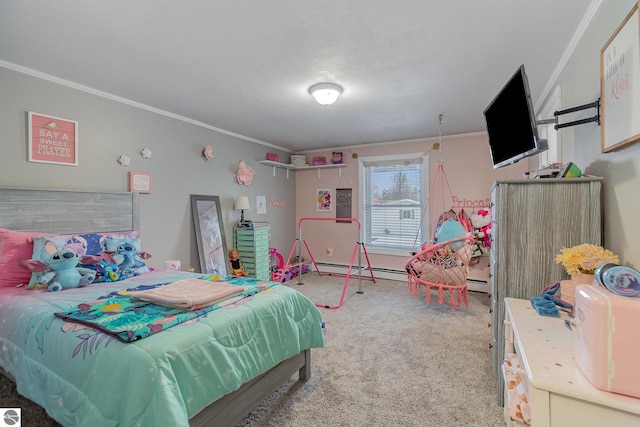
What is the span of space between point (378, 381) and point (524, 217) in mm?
1426

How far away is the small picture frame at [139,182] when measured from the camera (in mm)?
3066

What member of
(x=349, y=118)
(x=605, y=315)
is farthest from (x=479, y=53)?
(x=605, y=315)

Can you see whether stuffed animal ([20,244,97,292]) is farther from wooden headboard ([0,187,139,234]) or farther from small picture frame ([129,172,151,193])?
small picture frame ([129,172,151,193])

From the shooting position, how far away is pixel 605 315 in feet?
2.71

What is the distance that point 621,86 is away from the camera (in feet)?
4.21

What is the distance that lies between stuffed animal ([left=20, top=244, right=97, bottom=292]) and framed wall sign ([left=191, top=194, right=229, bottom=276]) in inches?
60.9

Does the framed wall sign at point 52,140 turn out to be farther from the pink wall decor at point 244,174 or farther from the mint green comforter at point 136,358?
the pink wall decor at point 244,174

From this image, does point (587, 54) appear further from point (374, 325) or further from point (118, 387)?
point (118, 387)

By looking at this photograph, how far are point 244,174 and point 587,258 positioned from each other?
3.99 metres

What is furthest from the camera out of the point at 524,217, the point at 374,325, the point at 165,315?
the point at 374,325

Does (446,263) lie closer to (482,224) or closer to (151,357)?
(482,224)

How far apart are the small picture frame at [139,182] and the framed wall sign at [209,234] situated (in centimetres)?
58

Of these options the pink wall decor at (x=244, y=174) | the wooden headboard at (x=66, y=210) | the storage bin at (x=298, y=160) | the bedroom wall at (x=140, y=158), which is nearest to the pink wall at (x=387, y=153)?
the storage bin at (x=298, y=160)

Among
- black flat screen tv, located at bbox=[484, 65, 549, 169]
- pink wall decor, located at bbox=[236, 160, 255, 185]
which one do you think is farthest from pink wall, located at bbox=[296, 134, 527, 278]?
black flat screen tv, located at bbox=[484, 65, 549, 169]
